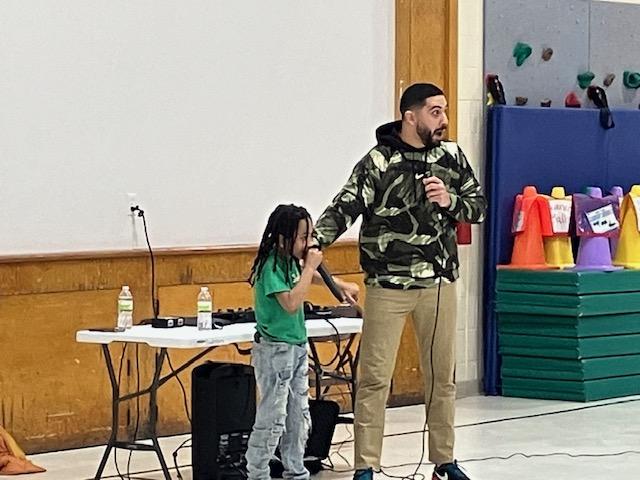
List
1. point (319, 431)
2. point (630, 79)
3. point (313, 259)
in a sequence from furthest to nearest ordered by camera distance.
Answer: point (630, 79)
point (319, 431)
point (313, 259)

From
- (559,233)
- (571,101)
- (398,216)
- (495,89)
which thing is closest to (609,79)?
(571,101)

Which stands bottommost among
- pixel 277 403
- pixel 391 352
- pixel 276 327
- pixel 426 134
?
Result: pixel 277 403

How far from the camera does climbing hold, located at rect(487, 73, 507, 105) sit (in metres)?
9.64

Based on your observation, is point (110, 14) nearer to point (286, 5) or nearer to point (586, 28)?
point (286, 5)

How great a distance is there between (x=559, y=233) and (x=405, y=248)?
3485 mm

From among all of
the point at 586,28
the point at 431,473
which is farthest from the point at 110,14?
the point at 586,28

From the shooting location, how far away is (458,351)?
31.7 feet

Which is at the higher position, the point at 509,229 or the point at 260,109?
the point at 260,109

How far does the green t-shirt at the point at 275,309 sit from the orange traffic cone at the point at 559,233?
12.0ft

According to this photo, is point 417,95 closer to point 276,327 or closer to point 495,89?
point 276,327

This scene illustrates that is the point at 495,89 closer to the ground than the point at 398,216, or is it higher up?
higher up

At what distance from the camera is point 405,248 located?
6.37 m

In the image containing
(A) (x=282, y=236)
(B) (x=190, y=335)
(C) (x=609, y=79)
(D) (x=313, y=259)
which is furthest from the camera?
(C) (x=609, y=79)

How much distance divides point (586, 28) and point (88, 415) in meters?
4.53
